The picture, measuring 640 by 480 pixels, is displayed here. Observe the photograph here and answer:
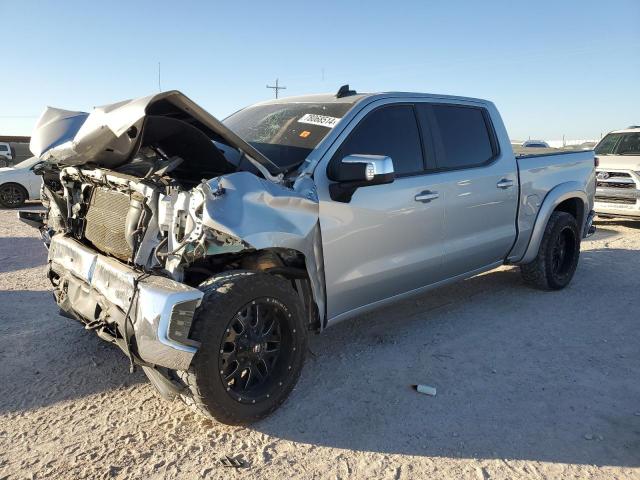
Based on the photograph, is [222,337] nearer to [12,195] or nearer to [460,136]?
[460,136]

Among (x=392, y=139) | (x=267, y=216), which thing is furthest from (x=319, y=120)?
(x=267, y=216)

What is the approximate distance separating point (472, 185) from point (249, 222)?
7.58 ft

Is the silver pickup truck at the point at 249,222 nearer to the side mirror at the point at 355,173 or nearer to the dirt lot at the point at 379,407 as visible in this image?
the side mirror at the point at 355,173

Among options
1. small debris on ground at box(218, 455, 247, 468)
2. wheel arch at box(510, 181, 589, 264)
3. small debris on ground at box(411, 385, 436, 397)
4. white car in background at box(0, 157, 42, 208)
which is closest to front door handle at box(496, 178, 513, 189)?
wheel arch at box(510, 181, 589, 264)

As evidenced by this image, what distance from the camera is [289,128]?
3912 millimetres

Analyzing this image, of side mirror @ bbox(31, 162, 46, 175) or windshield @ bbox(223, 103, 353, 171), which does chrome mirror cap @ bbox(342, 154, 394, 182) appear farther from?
side mirror @ bbox(31, 162, 46, 175)

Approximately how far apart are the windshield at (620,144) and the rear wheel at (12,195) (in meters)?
13.5

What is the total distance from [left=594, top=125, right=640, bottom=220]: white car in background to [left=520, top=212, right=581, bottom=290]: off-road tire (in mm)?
4495

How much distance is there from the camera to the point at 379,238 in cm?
371

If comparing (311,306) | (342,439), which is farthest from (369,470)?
(311,306)

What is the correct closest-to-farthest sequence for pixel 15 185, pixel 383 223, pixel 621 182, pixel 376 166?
pixel 376 166, pixel 383 223, pixel 621 182, pixel 15 185

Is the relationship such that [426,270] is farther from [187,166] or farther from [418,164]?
[187,166]

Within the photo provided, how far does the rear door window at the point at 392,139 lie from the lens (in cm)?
371

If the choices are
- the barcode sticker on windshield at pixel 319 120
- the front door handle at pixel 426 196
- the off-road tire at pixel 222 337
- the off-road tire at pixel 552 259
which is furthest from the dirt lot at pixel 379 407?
the barcode sticker on windshield at pixel 319 120
